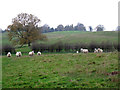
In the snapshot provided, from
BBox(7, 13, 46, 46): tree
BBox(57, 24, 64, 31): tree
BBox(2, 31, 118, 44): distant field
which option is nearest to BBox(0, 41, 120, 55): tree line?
BBox(2, 31, 118, 44): distant field

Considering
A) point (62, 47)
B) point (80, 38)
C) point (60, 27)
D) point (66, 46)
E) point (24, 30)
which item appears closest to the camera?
point (62, 47)

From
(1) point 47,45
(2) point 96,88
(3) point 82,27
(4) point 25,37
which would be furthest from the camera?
Result: (3) point 82,27

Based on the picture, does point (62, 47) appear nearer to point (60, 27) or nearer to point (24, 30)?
point (24, 30)

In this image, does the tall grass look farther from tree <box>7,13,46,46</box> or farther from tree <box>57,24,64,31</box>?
tree <box>57,24,64,31</box>

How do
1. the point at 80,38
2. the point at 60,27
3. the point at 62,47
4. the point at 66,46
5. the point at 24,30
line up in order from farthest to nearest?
the point at 60,27
the point at 80,38
the point at 24,30
the point at 66,46
the point at 62,47

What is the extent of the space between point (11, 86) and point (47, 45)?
1063 inches

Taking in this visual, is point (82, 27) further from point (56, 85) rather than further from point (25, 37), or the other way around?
point (56, 85)

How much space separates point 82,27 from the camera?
135 metres

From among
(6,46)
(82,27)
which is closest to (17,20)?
(6,46)

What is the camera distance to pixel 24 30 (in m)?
41.7

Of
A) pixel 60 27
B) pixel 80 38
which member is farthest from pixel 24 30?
pixel 60 27

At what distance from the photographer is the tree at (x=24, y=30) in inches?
1578

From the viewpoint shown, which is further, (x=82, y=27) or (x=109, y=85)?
(x=82, y=27)

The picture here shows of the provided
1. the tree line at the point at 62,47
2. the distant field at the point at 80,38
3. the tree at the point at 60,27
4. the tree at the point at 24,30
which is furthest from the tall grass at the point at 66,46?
the tree at the point at 60,27
